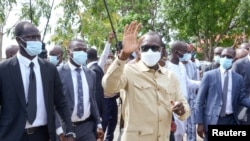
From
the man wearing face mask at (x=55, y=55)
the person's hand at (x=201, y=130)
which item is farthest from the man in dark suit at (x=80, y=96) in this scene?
the man wearing face mask at (x=55, y=55)

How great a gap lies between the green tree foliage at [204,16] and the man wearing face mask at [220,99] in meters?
16.1

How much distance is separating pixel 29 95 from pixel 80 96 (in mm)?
1762

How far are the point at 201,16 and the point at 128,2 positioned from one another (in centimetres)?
504

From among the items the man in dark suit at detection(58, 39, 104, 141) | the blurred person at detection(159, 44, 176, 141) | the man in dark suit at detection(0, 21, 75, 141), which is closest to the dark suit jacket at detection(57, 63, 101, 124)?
the man in dark suit at detection(58, 39, 104, 141)

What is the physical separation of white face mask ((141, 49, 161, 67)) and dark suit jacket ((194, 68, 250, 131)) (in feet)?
8.55

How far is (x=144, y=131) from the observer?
4992 mm

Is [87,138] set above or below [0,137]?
below

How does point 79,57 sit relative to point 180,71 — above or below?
above

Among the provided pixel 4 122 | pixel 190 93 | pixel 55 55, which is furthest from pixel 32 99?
pixel 190 93

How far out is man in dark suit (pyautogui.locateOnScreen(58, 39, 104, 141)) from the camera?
267 inches

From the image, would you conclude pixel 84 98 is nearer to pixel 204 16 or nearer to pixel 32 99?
pixel 32 99

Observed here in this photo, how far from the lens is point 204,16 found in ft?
78.5

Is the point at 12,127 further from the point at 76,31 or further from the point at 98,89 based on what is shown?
the point at 76,31

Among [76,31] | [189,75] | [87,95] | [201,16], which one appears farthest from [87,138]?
[201,16]
